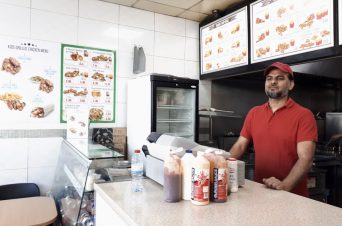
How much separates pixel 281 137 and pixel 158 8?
2460 mm

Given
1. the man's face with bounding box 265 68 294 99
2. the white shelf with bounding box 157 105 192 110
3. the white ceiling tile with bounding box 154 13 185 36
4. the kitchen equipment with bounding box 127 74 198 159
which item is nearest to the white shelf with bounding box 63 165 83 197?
the kitchen equipment with bounding box 127 74 198 159

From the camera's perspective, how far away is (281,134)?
82.8 inches

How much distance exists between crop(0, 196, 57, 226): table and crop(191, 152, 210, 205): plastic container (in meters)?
1.38

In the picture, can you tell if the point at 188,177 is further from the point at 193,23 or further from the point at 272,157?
the point at 193,23

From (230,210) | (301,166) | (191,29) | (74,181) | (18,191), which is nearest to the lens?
(230,210)

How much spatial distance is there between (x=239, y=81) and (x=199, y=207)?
3.25m

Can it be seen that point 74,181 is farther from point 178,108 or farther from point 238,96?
point 238,96

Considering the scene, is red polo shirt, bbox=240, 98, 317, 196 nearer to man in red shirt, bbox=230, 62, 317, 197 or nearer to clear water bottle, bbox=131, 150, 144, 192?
man in red shirt, bbox=230, 62, 317, 197

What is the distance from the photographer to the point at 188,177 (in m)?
1.35

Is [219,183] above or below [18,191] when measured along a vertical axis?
above

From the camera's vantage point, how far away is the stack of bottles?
1.26 m

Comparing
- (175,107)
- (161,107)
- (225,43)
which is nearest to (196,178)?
(161,107)

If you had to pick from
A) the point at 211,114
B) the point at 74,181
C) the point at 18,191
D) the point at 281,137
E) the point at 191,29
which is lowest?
the point at 18,191

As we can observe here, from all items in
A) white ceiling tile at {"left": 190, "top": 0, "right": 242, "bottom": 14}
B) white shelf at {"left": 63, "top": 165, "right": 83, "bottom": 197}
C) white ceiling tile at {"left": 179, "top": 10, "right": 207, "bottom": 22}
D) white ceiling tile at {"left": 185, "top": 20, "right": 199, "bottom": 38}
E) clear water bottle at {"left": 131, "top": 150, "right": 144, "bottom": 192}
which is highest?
white ceiling tile at {"left": 179, "top": 10, "right": 207, "bottom": 22}
